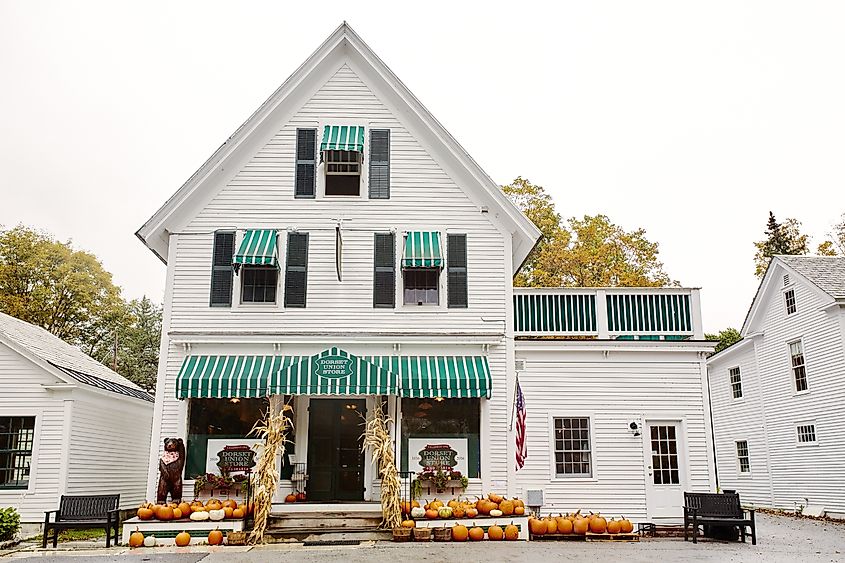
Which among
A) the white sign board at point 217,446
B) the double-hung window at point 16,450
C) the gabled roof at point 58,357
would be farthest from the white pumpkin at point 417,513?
the double-hung window at point 16,450

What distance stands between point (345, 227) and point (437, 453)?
17.4 ft

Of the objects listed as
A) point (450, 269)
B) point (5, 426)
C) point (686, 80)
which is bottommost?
point (5, 426)

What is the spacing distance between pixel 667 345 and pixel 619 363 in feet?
3.85

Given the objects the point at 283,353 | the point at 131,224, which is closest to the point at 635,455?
the point at 283,353

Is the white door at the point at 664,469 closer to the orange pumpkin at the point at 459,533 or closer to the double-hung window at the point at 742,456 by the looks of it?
the orange pumpkin at the point at 459,533

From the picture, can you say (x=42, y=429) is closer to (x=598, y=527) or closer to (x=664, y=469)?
(x=598, y=527)

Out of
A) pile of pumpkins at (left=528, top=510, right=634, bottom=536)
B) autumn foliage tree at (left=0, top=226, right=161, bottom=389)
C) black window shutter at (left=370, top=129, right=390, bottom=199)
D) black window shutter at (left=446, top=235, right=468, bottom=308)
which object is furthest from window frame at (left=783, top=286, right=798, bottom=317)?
autumn foliage tree at (left=0, top=226, right=161, bottom=389)

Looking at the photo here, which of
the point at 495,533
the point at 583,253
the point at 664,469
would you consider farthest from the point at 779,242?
the point at 495,533

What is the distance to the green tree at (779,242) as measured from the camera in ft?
137

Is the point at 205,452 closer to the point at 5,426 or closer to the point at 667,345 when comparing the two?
the point at 5,426

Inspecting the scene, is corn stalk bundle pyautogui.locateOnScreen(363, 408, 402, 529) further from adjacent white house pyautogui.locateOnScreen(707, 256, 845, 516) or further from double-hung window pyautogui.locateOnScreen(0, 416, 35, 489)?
adjacent white house pyautogui.locateOnScreen(707, 256, 845, 516)

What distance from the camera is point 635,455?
56.1 feet

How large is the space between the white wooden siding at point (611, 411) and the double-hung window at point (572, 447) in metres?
0.16

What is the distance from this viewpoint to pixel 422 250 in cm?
1631
